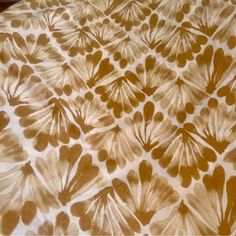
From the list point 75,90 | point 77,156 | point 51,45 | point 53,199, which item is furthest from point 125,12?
point 53,199

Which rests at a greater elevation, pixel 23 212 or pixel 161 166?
pixel 161 166

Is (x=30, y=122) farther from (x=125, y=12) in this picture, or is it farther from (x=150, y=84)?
(x=125, y=12)

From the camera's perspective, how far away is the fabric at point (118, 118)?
686 mm

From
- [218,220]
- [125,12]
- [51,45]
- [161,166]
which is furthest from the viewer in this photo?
[125,12]

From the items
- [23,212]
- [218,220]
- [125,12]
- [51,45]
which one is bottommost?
[23,212]

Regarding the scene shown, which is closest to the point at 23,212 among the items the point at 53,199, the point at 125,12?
the point at 53,199

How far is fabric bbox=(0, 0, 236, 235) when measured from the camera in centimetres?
69

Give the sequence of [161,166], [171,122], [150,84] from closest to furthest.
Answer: [161,166] → [171,122] → [150,84]

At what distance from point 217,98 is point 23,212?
2.23 feet

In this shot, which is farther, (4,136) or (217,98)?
(217,98)

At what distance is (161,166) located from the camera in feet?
2.57

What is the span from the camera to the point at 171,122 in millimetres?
886

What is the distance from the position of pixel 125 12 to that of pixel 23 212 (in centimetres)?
98

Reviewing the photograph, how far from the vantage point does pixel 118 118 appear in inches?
35.8
